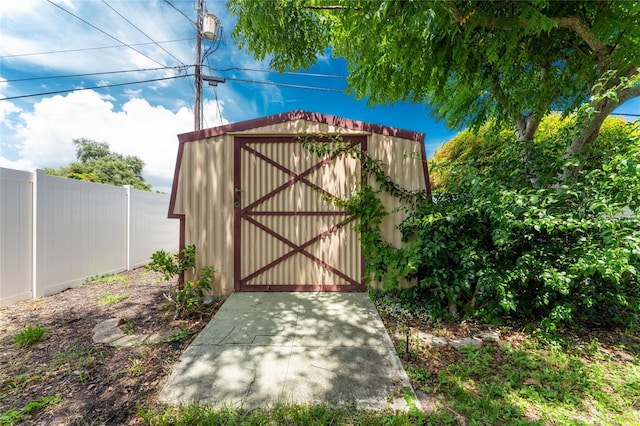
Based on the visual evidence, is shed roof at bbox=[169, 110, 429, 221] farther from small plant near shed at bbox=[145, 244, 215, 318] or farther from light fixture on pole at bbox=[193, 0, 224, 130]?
light fixture on pole at bbox=[193, 0, 224, 130]

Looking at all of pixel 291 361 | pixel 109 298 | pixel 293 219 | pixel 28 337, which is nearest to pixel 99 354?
pixel 28 337

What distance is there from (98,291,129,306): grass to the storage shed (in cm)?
98

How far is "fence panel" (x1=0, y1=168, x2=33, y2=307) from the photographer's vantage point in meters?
2.82

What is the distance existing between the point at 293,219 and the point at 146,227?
3931mm

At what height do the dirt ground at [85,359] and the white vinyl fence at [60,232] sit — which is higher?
the white vinyl fence at [60,232]

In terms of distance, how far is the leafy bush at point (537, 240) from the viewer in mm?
2016

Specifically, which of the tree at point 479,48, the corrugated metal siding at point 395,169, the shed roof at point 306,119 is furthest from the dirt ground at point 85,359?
the tree at point 479,48

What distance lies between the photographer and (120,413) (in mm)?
1474

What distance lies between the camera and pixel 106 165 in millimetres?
17719

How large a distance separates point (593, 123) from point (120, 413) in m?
5.03

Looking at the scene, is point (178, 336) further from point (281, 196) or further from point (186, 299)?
point (281, 196)

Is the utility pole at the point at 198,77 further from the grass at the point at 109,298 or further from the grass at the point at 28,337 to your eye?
the grass at the point at 28,337

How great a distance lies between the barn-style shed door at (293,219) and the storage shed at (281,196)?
0.01 m

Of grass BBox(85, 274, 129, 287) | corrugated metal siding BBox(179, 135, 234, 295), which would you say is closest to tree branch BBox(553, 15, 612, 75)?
corrugated metal siding BBox(179, 135, 234, 295)
